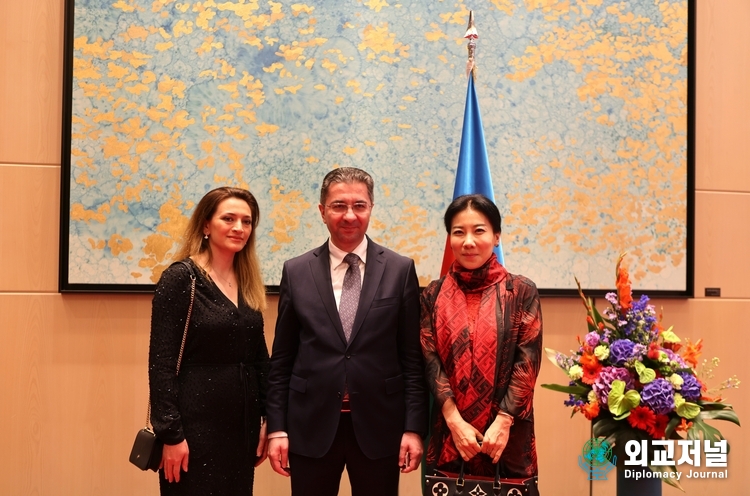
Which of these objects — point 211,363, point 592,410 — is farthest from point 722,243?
point 211,363

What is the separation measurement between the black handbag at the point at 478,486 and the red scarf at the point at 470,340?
0.28 feet

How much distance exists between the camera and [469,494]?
6.41 feet

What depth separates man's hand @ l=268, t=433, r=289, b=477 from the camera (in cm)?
218

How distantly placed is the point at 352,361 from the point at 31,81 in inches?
97.1

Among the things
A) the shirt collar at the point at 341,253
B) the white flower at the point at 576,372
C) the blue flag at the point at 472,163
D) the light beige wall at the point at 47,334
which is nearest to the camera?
the white flower at the point at 576,372

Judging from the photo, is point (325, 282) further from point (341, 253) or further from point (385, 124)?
point (385, 124)

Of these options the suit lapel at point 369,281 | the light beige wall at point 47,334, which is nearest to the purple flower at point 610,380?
the suit lapel at point 369,281

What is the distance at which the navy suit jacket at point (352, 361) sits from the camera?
2.13 metres

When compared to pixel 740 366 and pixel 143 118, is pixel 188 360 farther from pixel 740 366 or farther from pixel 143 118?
Answer: pixel 740 366

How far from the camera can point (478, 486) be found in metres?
1.96

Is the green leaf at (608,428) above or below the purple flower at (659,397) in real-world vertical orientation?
below

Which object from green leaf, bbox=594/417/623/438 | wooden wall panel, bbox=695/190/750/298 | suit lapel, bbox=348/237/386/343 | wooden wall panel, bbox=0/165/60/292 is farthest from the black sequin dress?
wooden wall panel, bbox=695/190/750/298

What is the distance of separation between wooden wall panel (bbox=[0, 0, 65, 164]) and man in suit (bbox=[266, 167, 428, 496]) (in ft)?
6.22

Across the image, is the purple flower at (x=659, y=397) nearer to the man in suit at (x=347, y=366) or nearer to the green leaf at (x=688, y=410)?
the green leaf at (x=688, y=410)
